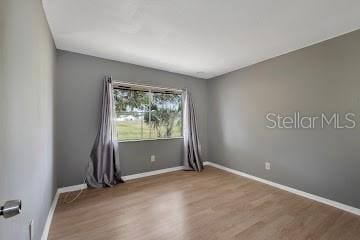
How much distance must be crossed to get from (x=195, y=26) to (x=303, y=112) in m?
1.97

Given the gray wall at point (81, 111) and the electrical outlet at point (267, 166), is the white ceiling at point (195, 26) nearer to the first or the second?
the gray wall at point (81, 111)

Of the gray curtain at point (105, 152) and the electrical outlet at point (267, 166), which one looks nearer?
the gray curtain at point (105, 152)

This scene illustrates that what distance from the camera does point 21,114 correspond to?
3.56 ft

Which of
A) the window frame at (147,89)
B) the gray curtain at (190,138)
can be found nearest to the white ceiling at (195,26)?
the window frame at (147,89)

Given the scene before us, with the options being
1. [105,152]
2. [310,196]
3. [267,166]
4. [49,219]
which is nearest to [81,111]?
[105,152]

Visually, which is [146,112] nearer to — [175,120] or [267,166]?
[175,120]

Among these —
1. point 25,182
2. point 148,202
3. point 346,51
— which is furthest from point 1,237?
point 346,51

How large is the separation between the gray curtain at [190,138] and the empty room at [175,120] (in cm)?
3

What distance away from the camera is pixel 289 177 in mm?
2729

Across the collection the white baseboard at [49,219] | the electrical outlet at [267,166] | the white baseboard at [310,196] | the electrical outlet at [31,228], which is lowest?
the white baseboard at [310,196]

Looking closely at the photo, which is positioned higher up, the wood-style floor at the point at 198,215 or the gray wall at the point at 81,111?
the gray wall at the point at 81,111

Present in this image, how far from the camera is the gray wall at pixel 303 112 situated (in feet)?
6.98

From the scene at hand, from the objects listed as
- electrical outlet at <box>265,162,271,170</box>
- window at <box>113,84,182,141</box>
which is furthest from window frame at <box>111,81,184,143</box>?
electrical outlet at <box>265,162,271,170</box>

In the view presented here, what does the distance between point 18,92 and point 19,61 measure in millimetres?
184
